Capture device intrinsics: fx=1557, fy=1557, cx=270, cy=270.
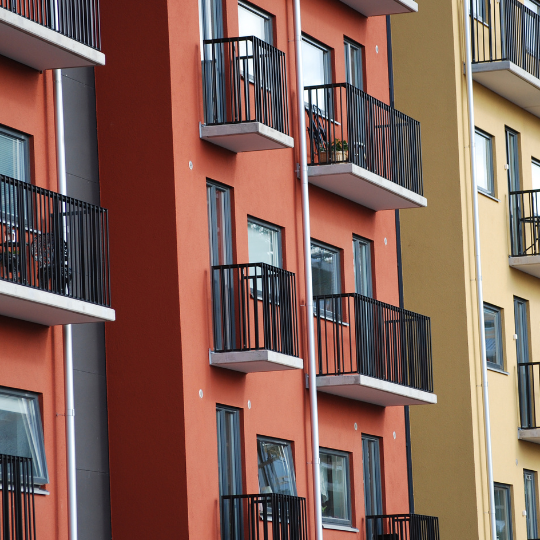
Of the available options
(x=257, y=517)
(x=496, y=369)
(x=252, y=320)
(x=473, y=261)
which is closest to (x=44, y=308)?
(x=252, y=320)

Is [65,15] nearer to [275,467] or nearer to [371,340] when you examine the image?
[275,467]

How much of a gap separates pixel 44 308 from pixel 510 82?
55.3ft

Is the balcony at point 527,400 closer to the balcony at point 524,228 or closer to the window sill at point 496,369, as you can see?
the window sill at point 496,369

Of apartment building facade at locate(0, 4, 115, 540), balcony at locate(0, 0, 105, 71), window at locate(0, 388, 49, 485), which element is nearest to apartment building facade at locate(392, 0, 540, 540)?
apartment building facade at locate(0, 4, 115, 540)

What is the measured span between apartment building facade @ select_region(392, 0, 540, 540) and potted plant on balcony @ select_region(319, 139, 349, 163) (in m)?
5.56

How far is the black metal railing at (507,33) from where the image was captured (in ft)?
110

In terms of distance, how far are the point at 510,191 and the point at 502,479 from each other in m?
6.48

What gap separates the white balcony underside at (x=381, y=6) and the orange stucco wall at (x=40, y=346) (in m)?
9.58

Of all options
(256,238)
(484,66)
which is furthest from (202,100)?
(484,66)

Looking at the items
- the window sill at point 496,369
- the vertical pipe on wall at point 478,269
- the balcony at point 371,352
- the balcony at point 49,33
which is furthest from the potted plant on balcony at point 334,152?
the window sill at point 496,369

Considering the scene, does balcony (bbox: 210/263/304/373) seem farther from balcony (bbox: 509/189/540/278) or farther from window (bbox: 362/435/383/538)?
balcony (bbox: 509/189/540/278)

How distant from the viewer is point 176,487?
22234 millimetres

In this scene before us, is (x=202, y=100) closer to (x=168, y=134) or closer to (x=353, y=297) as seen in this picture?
(x=168, y=134)

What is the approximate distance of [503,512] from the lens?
32594 millimetres
